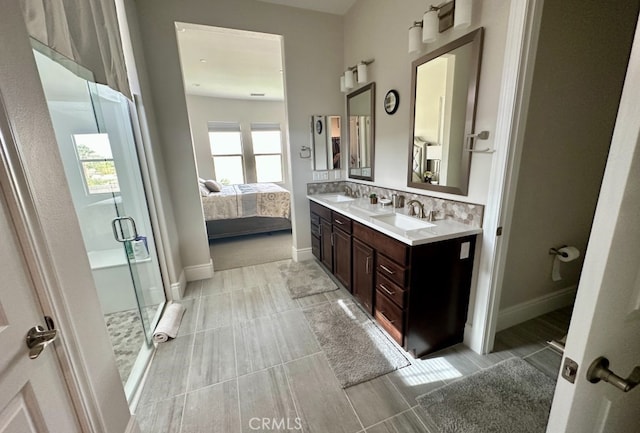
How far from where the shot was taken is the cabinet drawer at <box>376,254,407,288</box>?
1.63 metres

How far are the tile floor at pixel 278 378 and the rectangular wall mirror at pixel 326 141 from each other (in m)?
1.89

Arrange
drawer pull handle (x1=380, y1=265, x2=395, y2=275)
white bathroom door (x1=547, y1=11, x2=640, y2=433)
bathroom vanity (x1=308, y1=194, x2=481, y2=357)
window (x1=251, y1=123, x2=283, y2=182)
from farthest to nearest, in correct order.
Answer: window (x1=251, y1=123, x2=283, y2=182)
drawer pull handle (x1=380, y1=265, x2=395, y2=275)
bathroom vanity (x1=308, y1=194, x2=481, y2=357)
white bathroom door (x1=547, y1=11, x2=640, y2=433)

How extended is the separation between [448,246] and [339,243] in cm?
114

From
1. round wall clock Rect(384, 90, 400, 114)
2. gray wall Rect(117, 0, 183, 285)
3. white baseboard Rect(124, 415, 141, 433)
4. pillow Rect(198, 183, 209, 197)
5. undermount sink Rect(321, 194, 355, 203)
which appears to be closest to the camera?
white baseboard Rect(124, 415, 141, 433)

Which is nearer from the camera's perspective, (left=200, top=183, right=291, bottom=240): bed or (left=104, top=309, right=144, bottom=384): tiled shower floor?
(left=104, top=309, right=144, bottom=384): tiled shower floor

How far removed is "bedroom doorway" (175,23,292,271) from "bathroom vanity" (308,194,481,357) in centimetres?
180

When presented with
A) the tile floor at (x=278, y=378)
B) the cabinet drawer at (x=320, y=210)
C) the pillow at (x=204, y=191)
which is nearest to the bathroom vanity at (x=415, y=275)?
the tile floor at (x=278, y=378)

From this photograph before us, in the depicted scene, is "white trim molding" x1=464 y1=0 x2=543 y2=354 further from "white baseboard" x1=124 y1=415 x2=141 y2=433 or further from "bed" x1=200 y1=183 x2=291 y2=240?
"bed" x1=200 y1=183 x2=291 y2=240

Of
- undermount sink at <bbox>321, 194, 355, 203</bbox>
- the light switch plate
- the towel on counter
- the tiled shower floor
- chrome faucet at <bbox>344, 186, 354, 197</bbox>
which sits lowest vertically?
the towel on counter

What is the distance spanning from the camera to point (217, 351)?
1.91 metres

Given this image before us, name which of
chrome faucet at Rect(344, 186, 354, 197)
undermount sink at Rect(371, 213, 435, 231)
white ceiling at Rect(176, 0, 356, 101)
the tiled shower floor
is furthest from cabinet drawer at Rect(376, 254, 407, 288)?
white ceiling at Rect(176, 0, 356, 101)

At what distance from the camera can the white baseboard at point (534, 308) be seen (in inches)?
77.9

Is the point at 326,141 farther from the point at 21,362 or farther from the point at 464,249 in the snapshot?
the point at 21,362

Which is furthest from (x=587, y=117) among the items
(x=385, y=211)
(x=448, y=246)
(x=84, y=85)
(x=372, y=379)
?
(x=84, y=85)
